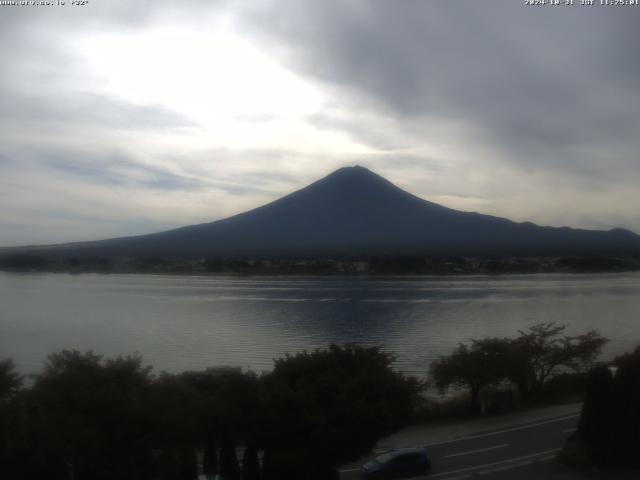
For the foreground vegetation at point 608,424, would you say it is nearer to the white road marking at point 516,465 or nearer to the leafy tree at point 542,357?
the white road marking at point 516,465

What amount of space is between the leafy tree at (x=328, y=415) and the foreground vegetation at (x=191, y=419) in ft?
0.04

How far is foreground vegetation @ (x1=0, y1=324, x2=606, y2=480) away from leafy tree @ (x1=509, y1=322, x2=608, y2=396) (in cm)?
619

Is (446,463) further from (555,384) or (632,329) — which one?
(632,329)

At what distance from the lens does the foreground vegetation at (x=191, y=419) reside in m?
6.77

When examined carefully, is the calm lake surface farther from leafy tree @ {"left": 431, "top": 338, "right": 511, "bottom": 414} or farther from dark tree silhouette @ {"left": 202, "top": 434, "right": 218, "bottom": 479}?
dark tree silhouette @ {"left": 202, "top": 434, "right": 218, "bottom": 479}

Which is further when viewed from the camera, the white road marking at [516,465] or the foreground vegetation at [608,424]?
the foreground vegetation at [608,424]

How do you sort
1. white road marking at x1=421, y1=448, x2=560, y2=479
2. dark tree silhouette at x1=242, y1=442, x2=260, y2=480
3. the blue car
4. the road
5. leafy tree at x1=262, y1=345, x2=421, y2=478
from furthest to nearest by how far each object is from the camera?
the road, white road marking at x1=421, y1=448, x2=560, y2=479, the blue car, leafy tree at x1=262, y1=345, x2=421, y2=478, dark tree silhouette at x1=242, y1=442, x2=260, y2=480

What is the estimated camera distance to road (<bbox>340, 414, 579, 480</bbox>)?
27.7 feet

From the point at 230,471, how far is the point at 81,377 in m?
1.76

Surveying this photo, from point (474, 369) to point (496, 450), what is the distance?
421 centimetres

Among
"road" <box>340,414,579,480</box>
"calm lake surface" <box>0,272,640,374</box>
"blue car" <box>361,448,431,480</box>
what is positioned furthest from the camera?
"calm lake surface" <box>0,272,640,374</box>

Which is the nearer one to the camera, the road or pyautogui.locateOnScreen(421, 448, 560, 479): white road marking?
pyautogui.locateOnScreen(421, 448, 560, 479): white road marking

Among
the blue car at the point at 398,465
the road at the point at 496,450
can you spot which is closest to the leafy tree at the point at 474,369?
the road at the point at 496,450

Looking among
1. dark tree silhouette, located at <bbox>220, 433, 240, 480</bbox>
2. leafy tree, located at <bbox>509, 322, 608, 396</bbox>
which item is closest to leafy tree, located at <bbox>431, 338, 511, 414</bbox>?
leafy tree, located at <bbox>509, 322, 608, 396</bbox>
